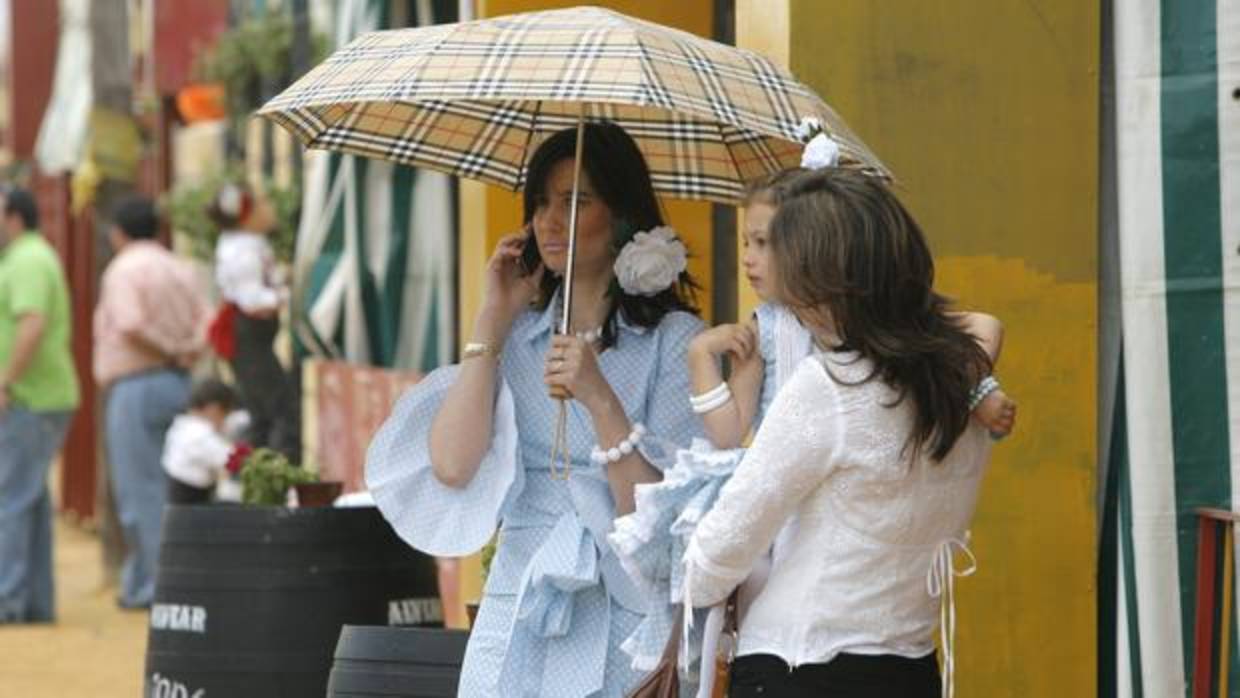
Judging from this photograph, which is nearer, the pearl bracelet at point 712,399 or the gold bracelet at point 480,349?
the pearl bracelet at point 712,399

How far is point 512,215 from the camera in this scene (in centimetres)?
789

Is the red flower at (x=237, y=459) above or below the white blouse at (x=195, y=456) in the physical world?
above

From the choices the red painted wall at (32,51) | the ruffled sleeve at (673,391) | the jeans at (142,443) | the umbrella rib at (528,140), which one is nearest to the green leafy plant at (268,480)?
the umbrella rib at (528,140)

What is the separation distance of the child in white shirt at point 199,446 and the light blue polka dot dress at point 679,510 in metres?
7.78

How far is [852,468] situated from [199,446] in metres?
8.64

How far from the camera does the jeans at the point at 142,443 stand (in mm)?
13438

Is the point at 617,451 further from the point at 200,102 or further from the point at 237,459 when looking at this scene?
the point at 200,102

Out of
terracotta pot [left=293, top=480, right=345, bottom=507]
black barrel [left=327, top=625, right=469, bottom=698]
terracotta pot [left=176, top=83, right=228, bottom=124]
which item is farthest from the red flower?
terracotta pot [left=176, top=83, right=228, bottom=124]

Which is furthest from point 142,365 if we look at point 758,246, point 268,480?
point 758,246

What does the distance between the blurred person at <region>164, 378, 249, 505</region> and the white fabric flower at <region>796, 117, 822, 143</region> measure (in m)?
7.83

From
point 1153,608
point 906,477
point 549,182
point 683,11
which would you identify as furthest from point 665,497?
point 683,11

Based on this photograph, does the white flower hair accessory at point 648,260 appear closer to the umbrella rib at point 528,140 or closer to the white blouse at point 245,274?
the umbrella rib at point 528,140

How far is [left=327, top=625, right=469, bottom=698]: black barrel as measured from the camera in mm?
5719

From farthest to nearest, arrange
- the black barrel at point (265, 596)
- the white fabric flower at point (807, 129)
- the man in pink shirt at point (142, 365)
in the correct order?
the man in pink shirt at point (142, 365)
the black barrel at point (265, 596)
the white fabric flower at point (807, 129)
